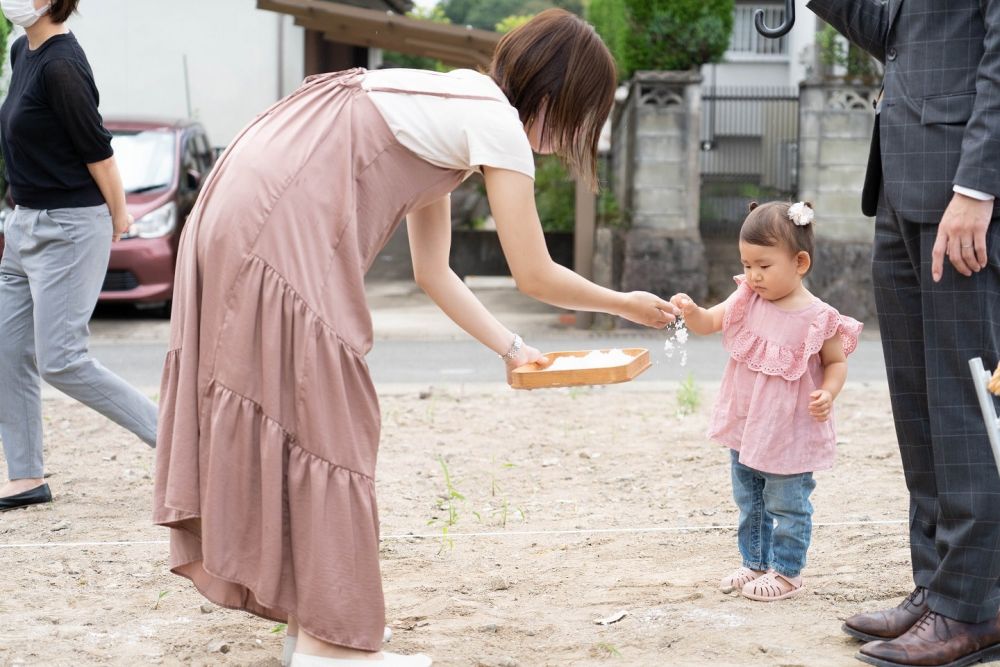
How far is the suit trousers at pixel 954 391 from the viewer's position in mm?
3006

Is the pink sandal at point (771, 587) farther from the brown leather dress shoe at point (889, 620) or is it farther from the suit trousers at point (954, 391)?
the suit trousers at point (954, 391)

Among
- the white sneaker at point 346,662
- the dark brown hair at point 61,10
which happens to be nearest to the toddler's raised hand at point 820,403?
the white sneaker at point 346,662

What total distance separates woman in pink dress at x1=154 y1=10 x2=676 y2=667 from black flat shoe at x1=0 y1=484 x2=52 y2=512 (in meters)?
2.21

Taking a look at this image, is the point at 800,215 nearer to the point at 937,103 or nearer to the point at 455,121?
the point at 937,103

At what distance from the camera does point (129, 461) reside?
5.67 m

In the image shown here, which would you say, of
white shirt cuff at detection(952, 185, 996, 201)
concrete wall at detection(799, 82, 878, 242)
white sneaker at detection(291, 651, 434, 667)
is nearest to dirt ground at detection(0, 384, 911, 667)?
white sneaker at detection(291, 651, 434, 667)

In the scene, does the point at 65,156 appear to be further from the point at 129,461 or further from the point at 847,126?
the point at 847,126

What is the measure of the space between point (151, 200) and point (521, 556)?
7.96 meters

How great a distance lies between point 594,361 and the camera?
3.20 m

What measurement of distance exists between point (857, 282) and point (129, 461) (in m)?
7.55

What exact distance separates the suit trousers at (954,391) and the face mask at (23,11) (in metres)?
3.01

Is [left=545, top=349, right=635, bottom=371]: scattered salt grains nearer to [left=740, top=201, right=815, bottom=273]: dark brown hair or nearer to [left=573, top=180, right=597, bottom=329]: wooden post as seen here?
[left=740, top=201, right=815, bottom=273]: dark brown hair

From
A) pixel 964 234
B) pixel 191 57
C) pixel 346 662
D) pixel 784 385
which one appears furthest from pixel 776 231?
pixel 191 57

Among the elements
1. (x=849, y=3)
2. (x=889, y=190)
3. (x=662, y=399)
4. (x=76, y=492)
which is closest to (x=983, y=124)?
(x=889, y=190)
